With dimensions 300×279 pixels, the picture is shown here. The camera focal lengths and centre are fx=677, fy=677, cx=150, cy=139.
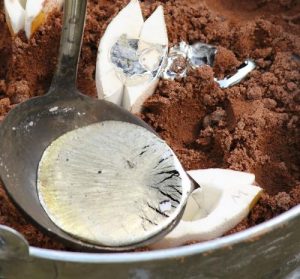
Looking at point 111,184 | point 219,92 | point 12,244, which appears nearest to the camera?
point 12,244

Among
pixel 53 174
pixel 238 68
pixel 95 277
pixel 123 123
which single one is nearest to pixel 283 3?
pixel 238 68

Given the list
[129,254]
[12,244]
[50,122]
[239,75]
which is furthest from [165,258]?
[239,75]

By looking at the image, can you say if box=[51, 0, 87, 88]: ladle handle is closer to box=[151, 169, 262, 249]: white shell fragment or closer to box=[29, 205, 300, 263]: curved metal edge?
box=[151, 169, 262, 249]: white shell fragment

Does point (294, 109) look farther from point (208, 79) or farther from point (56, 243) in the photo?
point (56, 243)

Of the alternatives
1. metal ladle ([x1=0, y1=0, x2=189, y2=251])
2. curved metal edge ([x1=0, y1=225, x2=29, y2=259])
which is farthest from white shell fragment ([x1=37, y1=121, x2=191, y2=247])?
curved metal edge ([x1=0, y1=225, x2=29, y2=259])

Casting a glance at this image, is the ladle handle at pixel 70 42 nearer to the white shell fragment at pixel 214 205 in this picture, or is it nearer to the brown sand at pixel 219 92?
the brown sand at pixel 219 92

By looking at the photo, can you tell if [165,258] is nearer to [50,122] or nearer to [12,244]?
[12,244]
